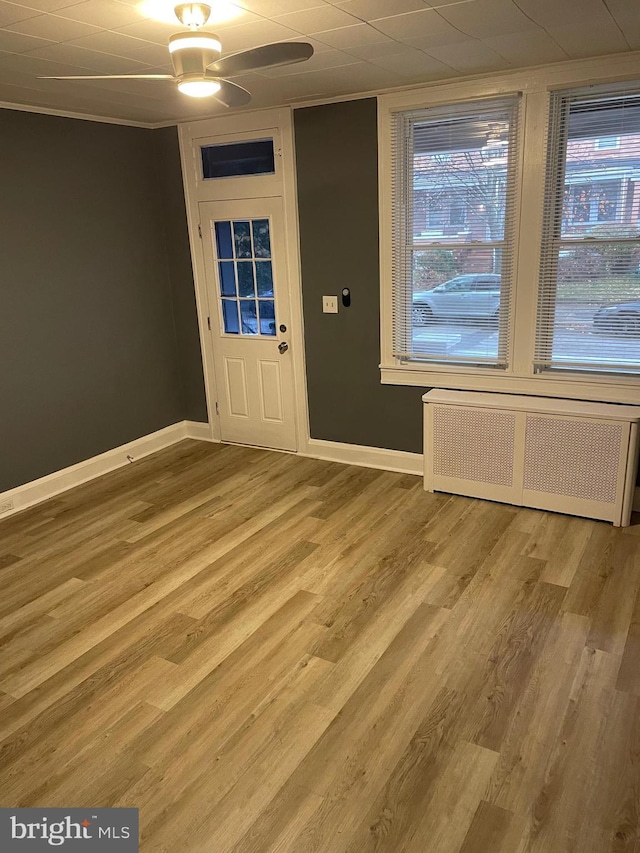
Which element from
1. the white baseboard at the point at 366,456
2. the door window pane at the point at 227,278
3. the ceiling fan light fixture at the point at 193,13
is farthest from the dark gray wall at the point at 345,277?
the ceiling fan light fixture at the point at 193,13

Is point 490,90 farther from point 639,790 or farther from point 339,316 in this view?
point 639,790

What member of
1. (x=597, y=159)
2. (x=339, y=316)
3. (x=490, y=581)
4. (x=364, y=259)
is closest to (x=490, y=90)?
(x=597, y=159)

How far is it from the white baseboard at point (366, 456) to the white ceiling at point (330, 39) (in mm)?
2460

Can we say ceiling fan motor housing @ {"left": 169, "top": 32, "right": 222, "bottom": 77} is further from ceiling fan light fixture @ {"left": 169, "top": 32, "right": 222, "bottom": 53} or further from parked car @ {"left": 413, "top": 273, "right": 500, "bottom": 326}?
parked car @ {"left": 413, "top": 273, "right": 500, "bottom": 326}

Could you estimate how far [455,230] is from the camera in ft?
13.6

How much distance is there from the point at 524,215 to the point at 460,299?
65 centimetres

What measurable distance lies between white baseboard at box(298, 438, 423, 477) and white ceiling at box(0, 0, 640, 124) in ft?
8.07

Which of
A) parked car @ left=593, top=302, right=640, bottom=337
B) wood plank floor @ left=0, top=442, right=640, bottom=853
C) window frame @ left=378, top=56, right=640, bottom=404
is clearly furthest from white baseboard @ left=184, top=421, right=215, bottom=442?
parked car @ left=593, top=302, right=640, bottom=337

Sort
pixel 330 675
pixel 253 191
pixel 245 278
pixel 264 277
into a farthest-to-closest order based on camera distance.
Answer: pixel 245 278 → pixel 264 277 → pixel 253 191 → pixel 330 675

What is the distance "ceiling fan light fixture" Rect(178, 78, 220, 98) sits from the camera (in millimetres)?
2439

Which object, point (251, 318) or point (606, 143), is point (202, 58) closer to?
point (606, 143)

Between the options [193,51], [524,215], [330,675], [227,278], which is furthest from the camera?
[227,278]

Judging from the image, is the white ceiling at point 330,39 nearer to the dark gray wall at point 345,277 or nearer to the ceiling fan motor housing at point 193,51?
the ceiling fan motor housing at point 193,51

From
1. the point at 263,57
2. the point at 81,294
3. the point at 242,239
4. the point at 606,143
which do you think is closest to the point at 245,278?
the point at 242,239
